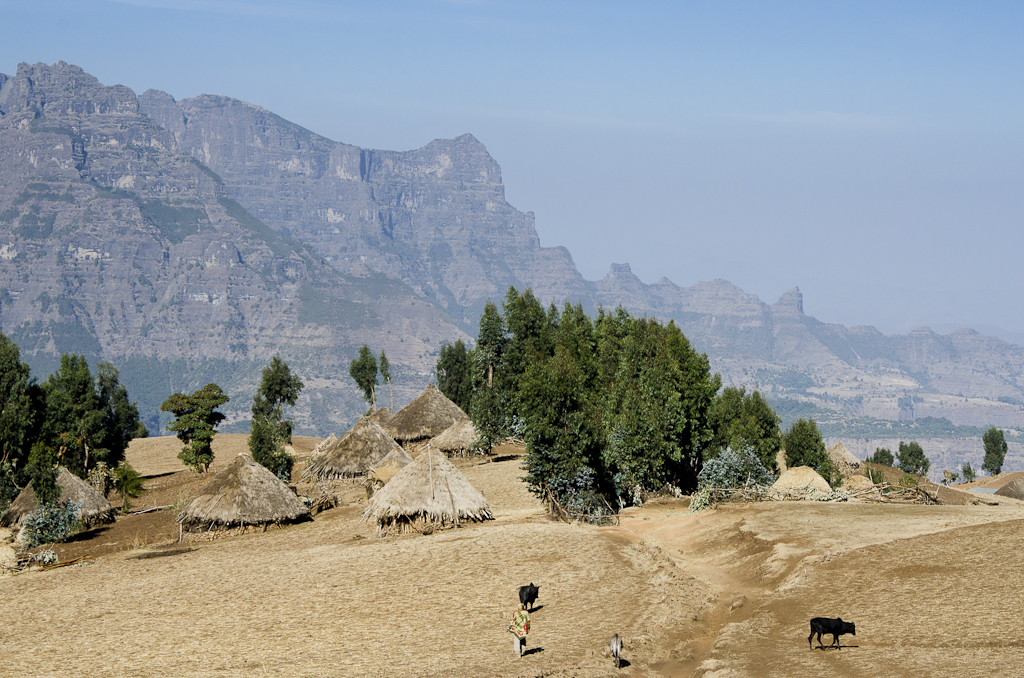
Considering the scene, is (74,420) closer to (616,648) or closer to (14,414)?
(14,414)

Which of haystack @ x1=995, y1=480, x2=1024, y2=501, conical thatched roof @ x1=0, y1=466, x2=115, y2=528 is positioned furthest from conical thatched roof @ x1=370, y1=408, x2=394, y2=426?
haystack @ x1=995, y1=480, x2=1024, y2=501

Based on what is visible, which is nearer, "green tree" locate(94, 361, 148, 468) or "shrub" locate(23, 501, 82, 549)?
"shrub" locate(23, 501, 82, 549)

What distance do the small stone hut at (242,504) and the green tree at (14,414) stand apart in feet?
54.9

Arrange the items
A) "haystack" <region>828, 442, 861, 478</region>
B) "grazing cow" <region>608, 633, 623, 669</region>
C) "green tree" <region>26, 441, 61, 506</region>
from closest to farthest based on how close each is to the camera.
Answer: "grazing cow" <region>608, 633, 623, 669</region> → "green tree" <region>26, 441, 61, 506</region> → "haystack" <region>828, 442, 861, 478</region>

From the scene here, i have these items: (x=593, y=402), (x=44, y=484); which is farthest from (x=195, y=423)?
(x=593, y=402)

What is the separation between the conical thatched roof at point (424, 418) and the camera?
82312 mm

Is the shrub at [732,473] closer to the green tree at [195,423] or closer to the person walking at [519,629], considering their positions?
the person walking at [519,629]

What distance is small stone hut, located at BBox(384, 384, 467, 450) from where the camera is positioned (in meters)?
82.0

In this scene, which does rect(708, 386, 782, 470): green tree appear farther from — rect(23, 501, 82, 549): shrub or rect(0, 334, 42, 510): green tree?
rect(0, 334, 42, 510): green tree

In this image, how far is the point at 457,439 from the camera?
76375 millimetres

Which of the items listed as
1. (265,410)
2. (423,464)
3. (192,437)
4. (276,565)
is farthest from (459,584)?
(265,410)

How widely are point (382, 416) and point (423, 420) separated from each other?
41.6ft

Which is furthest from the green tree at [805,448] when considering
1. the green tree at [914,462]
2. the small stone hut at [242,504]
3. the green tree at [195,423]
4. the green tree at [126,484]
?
the green tree at [914,462]

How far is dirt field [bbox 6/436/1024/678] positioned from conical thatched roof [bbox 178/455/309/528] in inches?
89.7
